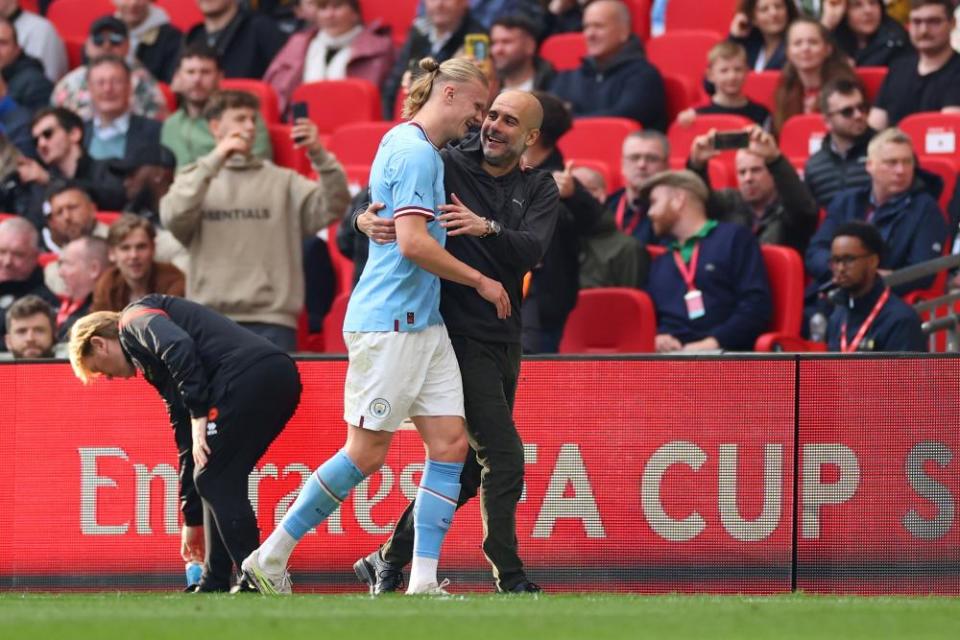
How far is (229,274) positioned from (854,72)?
457 cm

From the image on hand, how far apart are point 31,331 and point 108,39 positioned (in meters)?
4.80

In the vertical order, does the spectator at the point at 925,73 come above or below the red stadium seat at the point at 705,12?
below

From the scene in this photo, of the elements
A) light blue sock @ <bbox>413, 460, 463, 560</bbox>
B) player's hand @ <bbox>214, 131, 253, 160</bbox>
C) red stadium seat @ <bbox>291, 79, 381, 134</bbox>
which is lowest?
light blue sock @ <bbox>413, 460, 463, 560</bbox>

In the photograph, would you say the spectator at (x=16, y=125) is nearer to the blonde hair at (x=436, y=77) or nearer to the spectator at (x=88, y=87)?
the spectator at (x=88, y=87)

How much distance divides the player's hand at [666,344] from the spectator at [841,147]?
1650 millimetres

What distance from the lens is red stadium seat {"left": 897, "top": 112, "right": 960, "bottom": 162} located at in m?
12.6

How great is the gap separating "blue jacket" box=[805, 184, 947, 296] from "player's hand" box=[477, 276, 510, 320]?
437cm

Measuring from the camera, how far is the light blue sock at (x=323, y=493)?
7539 millimetres

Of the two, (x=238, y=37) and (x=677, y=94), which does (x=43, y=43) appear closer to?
(x=238, y=37)

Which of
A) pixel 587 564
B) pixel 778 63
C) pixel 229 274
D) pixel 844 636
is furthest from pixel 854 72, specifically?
pixel 844 636

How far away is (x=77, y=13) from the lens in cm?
1752

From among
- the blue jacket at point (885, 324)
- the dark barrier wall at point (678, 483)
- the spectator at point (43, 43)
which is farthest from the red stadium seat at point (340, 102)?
the dark barrier wall at point (678, 483)

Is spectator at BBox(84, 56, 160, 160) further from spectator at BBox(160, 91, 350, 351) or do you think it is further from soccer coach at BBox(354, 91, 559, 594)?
soccer coach at BBox(354, 91, 559, 594)

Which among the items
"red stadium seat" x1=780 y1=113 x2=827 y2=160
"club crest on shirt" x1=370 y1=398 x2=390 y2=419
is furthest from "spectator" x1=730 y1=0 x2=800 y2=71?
"club crest on shirt" x1=370 y1=398 x2=390 y2=419
